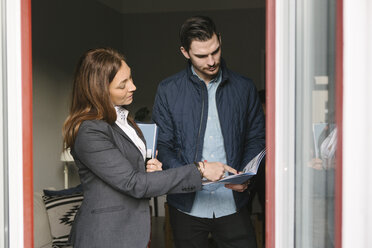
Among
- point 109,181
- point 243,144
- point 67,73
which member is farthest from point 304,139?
point 67,73

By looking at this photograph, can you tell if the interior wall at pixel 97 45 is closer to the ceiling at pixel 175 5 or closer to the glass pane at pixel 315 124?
the ceiling at pixel 175 5

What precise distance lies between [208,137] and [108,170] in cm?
69

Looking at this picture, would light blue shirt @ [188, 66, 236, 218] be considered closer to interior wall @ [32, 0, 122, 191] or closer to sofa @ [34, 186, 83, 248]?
sofa @ [34, 186, 83, 248]

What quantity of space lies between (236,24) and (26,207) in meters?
5.62

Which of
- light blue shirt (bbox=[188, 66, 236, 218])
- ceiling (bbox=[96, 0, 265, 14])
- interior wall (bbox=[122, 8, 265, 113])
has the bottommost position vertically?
light blue shirt (bbox=[188, 66, 236, 218])

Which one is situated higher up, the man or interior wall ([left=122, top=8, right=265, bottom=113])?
interior wall ([left=122, top=8, right=265, bottom=113])

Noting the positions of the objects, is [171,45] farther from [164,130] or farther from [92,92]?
[92,92]

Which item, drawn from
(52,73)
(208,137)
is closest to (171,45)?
(52,73)

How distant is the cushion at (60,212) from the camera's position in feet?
11.0

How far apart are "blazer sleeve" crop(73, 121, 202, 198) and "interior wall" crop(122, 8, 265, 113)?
4.95 meters

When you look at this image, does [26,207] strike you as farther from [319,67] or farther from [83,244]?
[319,67]

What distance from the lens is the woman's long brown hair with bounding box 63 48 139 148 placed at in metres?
1.71

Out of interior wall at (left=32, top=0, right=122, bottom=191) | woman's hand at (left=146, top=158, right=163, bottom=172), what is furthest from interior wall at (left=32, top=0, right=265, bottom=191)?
woman's hand at (left=146, top=158, right=163, bottom=172)

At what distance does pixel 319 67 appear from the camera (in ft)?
4.16
